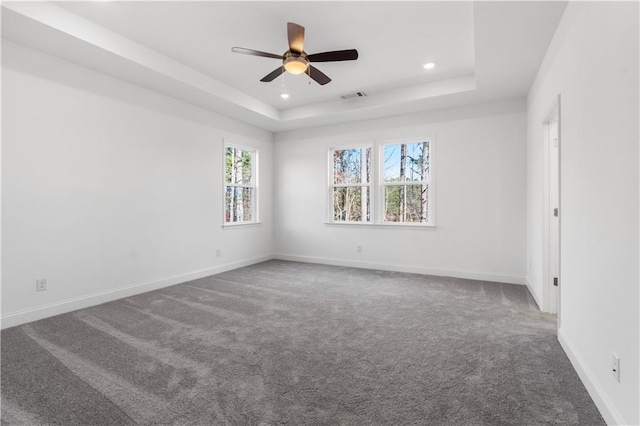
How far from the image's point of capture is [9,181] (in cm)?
291

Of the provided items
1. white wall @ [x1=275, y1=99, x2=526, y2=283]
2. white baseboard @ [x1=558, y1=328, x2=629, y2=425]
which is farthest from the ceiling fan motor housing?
white baseboard @ [x1=558, y1=328, x2=629, y2=425]

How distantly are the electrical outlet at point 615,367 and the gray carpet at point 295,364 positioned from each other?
28cm

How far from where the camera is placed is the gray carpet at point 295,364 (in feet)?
5.62

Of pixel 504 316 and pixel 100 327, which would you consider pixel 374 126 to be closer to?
pixel 504 316

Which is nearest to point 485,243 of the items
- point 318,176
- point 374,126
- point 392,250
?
point 392,250

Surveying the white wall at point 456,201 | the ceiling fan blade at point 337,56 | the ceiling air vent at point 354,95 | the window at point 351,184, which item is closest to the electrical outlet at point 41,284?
the ceiling fan blade at point 337,56

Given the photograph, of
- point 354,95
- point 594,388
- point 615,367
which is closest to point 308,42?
point 354,95

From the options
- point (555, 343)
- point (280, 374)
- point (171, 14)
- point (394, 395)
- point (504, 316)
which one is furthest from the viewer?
point (504, 316)

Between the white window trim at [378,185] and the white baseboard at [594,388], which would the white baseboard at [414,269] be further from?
the white baseboard at [594,388]

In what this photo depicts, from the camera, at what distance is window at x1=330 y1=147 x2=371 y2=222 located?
18.6ft

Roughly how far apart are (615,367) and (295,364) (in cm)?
181

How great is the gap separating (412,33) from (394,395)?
3213 millimetres

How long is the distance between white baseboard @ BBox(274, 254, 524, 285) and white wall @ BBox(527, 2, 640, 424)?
211 cm

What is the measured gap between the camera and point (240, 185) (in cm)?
578
